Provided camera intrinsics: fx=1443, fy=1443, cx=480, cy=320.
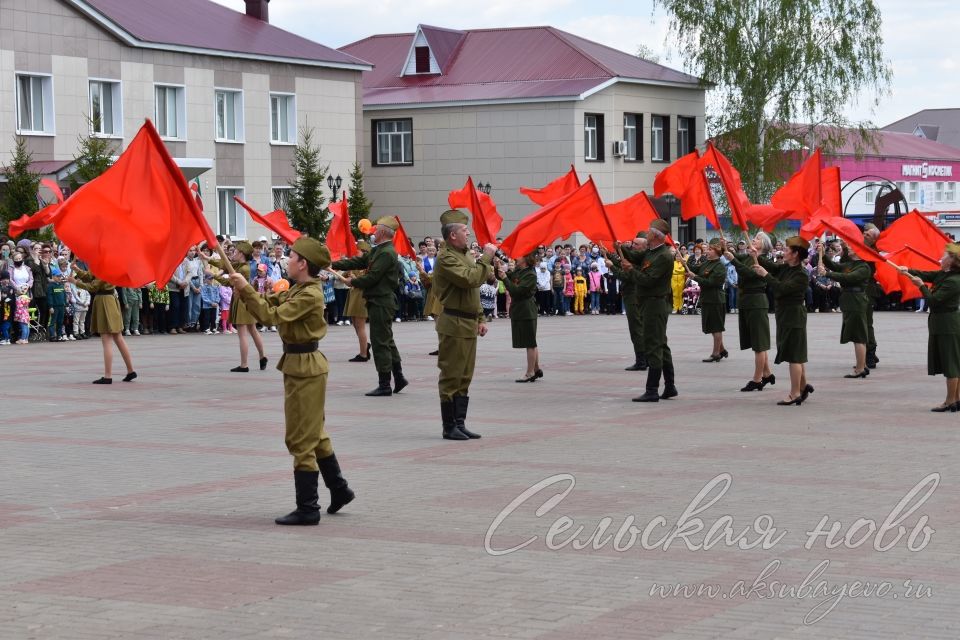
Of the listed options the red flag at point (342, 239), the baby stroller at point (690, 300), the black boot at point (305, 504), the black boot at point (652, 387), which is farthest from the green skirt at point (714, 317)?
the baby stroller at point (690, 300)

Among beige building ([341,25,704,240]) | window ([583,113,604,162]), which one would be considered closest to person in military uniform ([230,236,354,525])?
beige building ([341,25,704,240])

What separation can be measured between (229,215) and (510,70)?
45.3ft

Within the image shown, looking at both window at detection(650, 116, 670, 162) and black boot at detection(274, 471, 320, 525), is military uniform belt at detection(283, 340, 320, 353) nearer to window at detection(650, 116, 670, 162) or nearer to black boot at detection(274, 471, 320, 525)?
black boot at detection(274, 471, 320, 525)

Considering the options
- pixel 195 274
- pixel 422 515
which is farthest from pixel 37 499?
pixel 195 274

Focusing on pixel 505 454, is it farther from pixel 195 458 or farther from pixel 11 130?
pixel 11 130

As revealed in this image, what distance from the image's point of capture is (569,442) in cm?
1249

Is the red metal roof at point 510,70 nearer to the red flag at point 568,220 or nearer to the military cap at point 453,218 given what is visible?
the red flag at point 568,220

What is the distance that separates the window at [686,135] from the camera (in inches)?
2181

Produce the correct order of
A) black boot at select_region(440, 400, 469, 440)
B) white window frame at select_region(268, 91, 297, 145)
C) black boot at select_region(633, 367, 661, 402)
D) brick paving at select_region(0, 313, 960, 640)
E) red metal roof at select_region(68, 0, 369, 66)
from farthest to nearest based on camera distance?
white window frame at select_region(268, 91, 297, 145) → red metal roof at select_region(68, 0, 369, 66) → black boot at select_region(633, 367, 661, 402) → black boot at select_region(440, 400, 469, 440) → brick paving at select_region(0, 313, 960, 640)

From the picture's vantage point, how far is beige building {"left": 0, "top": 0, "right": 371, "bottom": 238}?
123ft

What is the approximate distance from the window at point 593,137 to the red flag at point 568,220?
34206 mm

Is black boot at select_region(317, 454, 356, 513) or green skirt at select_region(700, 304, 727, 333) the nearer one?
black boot at select_region(317, 454, 356, 513)

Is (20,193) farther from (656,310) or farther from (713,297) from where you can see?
(656,310)

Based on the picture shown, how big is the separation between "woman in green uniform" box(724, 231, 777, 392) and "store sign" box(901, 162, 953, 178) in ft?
217
